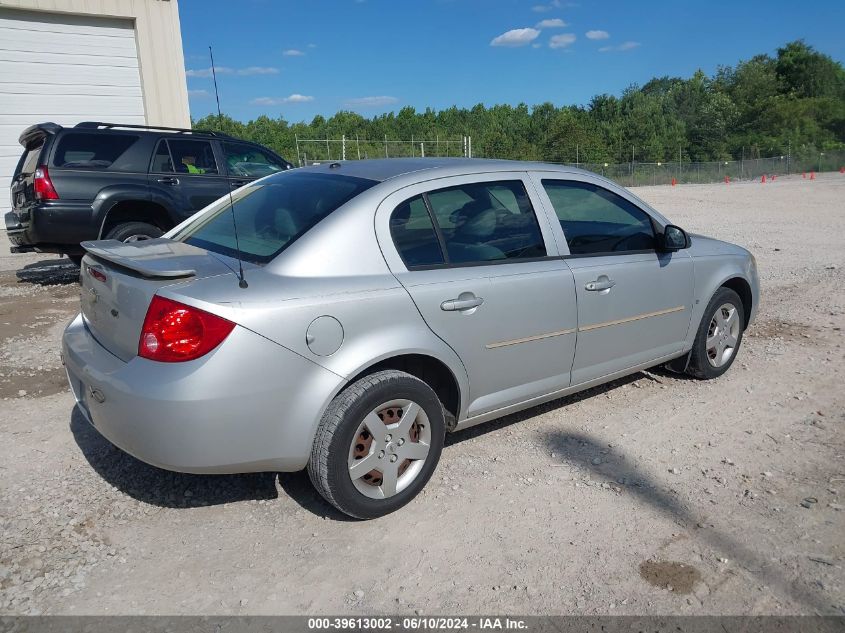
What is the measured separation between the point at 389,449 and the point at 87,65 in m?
13.8

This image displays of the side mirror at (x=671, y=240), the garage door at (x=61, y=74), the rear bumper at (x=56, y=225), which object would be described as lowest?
the rear bumper at (x=56, y=225)

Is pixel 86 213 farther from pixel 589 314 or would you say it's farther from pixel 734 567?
pixel 734 567

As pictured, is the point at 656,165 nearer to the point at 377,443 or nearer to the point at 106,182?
the point at 106,182

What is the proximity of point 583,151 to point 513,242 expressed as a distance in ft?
161

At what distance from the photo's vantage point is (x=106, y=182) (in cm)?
789

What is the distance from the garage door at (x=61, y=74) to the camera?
1333 cm

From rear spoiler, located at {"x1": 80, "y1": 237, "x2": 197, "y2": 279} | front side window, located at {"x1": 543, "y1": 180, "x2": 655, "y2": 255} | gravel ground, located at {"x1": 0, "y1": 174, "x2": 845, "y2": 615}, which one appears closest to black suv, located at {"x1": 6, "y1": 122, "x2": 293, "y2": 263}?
gravel ground, located at {"x1": 0, "y1": 174, "x2": 845, "y2": 615}

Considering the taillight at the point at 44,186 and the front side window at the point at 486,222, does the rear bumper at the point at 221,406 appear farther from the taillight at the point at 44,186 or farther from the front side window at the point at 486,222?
the taillight at the point at 44,186

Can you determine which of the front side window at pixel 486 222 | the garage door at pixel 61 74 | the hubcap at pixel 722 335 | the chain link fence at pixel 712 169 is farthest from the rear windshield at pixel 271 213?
the chain link fence at pixel 712 169

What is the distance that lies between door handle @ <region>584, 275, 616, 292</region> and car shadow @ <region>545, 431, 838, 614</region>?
92 cm

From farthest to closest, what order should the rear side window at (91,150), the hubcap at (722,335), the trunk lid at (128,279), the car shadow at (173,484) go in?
the rear side window at (91,150) → the hubcap at (722,335) → the car shadow at (173,484) → the trunk lid at (128,279)

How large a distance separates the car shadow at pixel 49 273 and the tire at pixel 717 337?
25.0 feet

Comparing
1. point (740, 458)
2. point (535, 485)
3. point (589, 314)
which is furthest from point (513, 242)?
point (740, 458)

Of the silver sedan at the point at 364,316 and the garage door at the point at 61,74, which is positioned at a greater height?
the garage door at the point at 61,74
